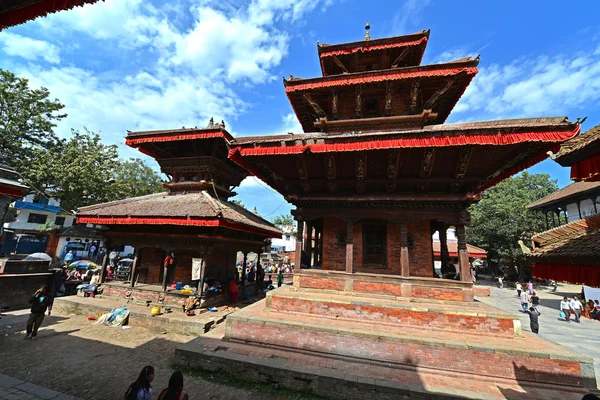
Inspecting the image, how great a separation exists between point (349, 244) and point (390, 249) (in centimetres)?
166

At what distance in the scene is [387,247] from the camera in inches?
367

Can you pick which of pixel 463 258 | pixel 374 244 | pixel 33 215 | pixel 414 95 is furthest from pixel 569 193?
pixel 33 215

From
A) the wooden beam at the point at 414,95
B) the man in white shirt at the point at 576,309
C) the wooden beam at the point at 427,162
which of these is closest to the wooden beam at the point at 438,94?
the wooden beam at the point at 414,95

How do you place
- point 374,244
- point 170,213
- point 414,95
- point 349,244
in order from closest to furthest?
1. point 414,95
2. point 349,244
3. point 374,244
4. point 170,213

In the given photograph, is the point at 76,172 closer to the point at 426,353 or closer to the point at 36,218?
the point at 36,218

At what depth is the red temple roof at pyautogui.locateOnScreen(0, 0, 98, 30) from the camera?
2.27m

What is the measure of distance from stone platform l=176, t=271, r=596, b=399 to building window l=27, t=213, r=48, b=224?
4320 cm

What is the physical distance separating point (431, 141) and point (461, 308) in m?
5.09

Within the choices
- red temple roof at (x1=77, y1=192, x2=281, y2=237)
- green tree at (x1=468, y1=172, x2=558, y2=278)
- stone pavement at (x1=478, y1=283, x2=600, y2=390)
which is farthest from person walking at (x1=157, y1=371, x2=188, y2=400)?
green tree at (x1=468, y1=172, x2=558, y2=278)

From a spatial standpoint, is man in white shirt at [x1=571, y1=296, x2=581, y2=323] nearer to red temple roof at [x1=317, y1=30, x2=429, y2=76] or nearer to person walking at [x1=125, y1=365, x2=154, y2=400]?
red temple roof at [x1=317, y1=30, x2=429, y2=76]

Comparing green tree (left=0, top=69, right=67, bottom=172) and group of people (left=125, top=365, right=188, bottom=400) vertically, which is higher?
green tree (left=0, top=69, right=67, bottom=172)

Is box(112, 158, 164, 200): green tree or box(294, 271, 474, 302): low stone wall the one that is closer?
box(294, 271, 474, 302): low stone wall

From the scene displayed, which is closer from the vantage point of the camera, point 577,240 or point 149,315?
point 577,240

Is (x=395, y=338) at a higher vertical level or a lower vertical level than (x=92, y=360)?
higher
